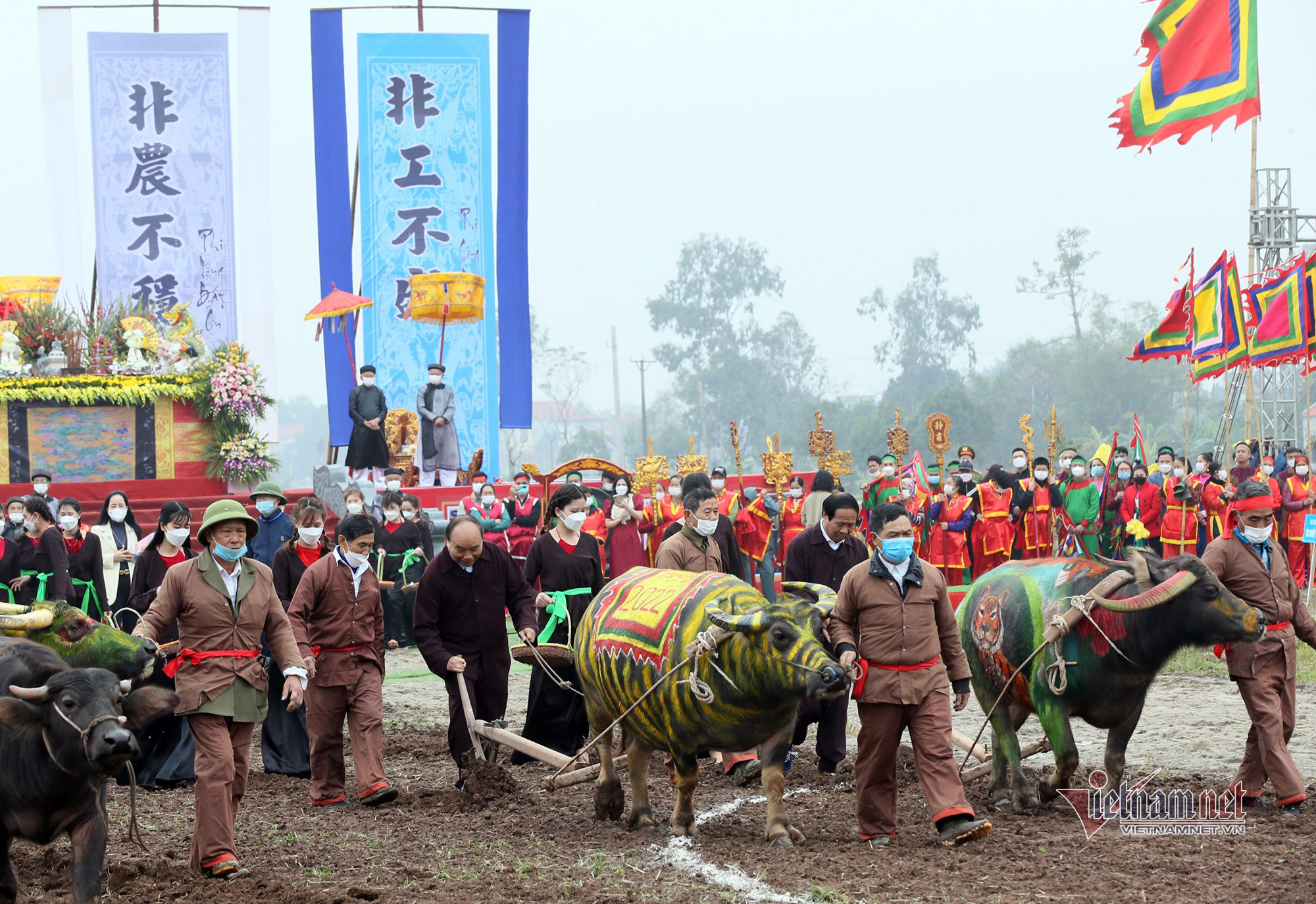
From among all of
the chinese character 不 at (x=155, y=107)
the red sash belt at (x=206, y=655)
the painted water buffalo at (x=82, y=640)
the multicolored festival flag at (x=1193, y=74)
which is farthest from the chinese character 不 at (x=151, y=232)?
the red sash belt at (x=206, y=655)

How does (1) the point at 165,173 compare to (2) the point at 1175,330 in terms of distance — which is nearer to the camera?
(2) the point at 1175,330

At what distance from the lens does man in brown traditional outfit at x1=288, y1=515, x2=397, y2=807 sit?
24.9 feet

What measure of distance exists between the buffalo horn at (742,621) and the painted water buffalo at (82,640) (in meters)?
2.72

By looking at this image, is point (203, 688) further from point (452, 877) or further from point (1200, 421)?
point (1200, 421)

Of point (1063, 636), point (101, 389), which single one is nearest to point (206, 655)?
point (1063, 636)

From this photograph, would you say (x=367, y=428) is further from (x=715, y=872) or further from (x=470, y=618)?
(x=715, y=872)

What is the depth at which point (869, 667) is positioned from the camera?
648 centimetres

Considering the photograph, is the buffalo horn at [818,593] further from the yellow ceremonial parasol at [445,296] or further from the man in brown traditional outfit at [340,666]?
the yellow ceremonial parasol at [445,296]

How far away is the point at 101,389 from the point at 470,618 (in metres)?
13.7

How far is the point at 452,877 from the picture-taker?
19.6 ft

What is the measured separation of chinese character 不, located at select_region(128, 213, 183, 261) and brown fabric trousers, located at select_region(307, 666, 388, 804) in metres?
17.2

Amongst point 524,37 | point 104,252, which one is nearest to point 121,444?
point 104,252

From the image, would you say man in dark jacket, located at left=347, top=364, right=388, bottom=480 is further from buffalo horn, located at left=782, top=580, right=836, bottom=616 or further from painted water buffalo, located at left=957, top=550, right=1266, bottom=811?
painted water buffalo, located at left=957, top=550, right=1266, bottom=811

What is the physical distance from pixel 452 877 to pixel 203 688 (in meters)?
1.49
